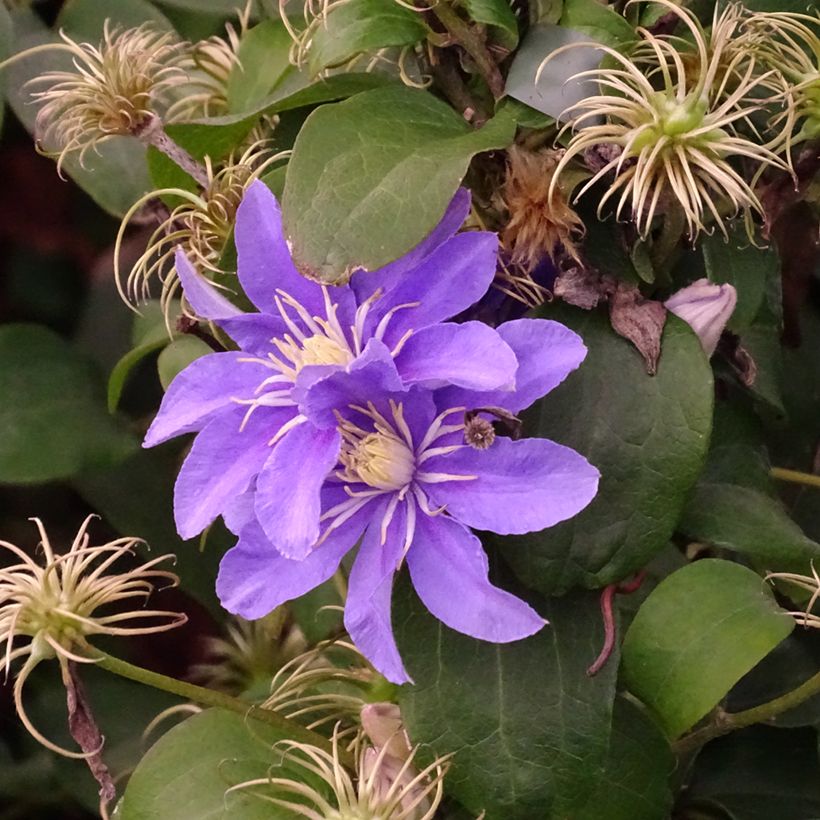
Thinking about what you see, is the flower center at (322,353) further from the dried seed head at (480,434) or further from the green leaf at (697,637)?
the green leaf at (697,637)

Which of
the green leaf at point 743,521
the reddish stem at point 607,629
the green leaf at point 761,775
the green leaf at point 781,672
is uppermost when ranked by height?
the green leaf at point 743,521

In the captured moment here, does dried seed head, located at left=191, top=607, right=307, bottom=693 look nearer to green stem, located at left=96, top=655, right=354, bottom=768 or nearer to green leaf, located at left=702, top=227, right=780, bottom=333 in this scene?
Answer: green stem, located at left=96, top=655, right=354, bottom=768

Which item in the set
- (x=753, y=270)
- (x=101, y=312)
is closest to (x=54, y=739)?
(x=101, y=312)

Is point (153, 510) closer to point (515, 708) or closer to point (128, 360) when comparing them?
point (128, 360)

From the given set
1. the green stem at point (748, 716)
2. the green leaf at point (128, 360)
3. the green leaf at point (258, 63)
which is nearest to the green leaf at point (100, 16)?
the green leaf at point (258, 63)

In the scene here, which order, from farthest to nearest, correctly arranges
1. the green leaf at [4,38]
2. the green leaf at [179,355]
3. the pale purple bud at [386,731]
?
the green leaf at [4,38] → the green leaf at [179,355] → the pale purple bud at [386,731]

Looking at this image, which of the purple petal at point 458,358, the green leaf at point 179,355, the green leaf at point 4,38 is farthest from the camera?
the green leaf at point 4,38

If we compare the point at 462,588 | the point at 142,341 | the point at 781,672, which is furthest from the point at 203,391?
the point at 781,672
